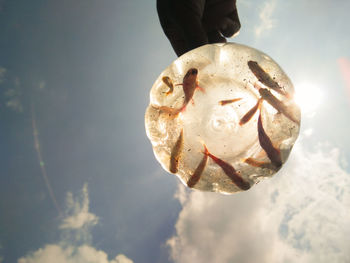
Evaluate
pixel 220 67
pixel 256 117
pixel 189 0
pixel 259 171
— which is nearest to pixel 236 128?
pixel 256 117

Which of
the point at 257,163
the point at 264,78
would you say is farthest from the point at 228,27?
the point at 257,163

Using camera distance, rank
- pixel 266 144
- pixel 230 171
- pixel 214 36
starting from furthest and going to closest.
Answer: pixel 214 36 → pixel 230 171 → pixel 266 144

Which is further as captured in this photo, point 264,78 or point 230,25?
point 230,25

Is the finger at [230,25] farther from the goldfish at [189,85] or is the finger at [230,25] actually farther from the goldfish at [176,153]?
the goldfish at [176,153]

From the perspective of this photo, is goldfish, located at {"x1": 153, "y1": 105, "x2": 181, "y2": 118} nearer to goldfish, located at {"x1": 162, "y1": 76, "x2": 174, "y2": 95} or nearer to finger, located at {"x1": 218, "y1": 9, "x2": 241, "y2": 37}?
goldfish, located at {"x1": 162, "y1": 76, "x2": 174, "y2": 95}

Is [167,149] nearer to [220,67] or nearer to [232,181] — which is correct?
[232,181]

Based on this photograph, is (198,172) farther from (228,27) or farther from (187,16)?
(228,27)

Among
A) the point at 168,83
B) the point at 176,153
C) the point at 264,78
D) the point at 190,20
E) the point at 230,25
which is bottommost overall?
the point at 176,153
